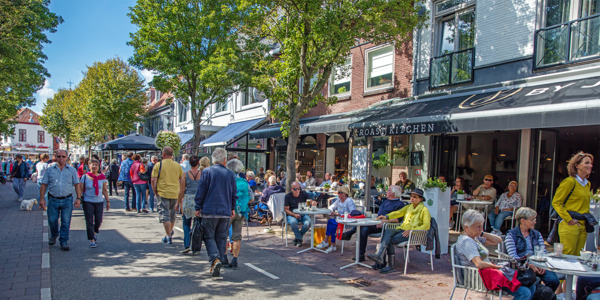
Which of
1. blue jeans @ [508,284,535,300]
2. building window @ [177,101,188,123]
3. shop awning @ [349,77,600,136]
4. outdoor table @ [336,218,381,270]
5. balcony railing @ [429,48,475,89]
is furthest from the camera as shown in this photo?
building window @ [177,101,188,123]

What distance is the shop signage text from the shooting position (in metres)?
7.96

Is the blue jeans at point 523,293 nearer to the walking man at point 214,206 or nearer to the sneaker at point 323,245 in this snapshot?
the walking man at point 214,206

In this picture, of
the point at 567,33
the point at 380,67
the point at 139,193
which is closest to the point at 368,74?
the point at 380,67

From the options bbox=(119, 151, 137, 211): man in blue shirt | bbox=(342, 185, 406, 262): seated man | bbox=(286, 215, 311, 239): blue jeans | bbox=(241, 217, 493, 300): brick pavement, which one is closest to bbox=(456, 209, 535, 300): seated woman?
bbox=(241, 217, 493, 300): brick pavement

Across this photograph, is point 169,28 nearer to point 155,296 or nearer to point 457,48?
point 457,48

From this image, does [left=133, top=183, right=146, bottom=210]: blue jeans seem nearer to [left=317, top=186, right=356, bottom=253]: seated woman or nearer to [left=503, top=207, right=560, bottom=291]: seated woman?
[left=317, top=186, right=356, bottom=253]: seated woman

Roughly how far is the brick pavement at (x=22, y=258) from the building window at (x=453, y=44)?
9.81m

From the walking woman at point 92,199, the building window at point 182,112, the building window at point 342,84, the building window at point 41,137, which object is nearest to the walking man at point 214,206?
the walking woman at point 92,199

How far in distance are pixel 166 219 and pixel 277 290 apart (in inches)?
126

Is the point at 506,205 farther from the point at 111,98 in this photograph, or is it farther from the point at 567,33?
the point at 111,98

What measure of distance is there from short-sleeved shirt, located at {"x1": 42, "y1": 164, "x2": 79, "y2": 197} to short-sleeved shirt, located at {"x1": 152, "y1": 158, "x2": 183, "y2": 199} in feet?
4.54

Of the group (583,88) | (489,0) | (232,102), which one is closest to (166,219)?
(583,88)

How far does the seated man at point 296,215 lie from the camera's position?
24.0 feet

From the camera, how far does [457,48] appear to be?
1035 cm
